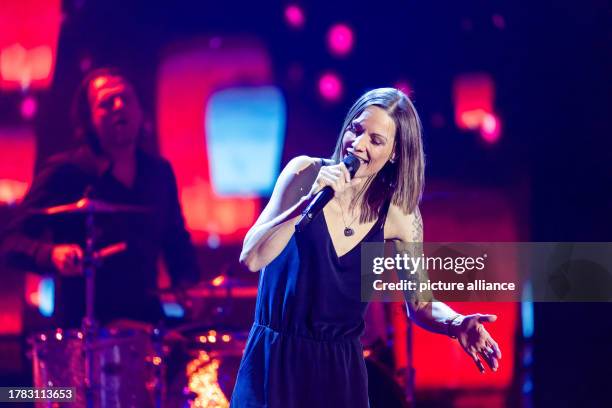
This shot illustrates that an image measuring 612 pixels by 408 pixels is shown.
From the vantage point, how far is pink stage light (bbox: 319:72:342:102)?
4.05m

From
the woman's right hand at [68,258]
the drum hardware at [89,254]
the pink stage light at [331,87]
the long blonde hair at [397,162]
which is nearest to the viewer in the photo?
the long blonde hair at [397,162]

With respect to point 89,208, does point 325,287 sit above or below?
below

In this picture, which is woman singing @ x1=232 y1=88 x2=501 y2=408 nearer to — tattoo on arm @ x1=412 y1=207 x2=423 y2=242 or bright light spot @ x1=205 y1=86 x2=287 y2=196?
tattoo on arm @ x1=412 y1=207 x2=423 y2=242

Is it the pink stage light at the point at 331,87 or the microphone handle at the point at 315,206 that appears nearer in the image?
the microphone handle at the point at 315,206

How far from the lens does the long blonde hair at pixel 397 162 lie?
217cm

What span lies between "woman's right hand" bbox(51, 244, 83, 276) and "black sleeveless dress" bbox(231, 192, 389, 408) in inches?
78.1

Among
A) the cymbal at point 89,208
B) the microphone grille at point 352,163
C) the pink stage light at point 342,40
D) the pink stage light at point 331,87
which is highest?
the pink stage light at point 342,40

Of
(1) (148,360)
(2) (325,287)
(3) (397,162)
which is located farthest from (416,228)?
(1) (148,360)

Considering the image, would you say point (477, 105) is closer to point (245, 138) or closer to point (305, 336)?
point (245, 138)

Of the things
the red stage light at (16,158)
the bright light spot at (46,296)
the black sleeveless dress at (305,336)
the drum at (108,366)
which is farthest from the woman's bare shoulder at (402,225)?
the red stage light at (16,158)

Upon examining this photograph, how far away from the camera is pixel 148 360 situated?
3656 mm

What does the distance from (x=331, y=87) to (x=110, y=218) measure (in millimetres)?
1358

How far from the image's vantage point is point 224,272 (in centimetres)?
406

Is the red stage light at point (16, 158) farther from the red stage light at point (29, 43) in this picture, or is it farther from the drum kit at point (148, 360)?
the drum kit at point (148, 360)
